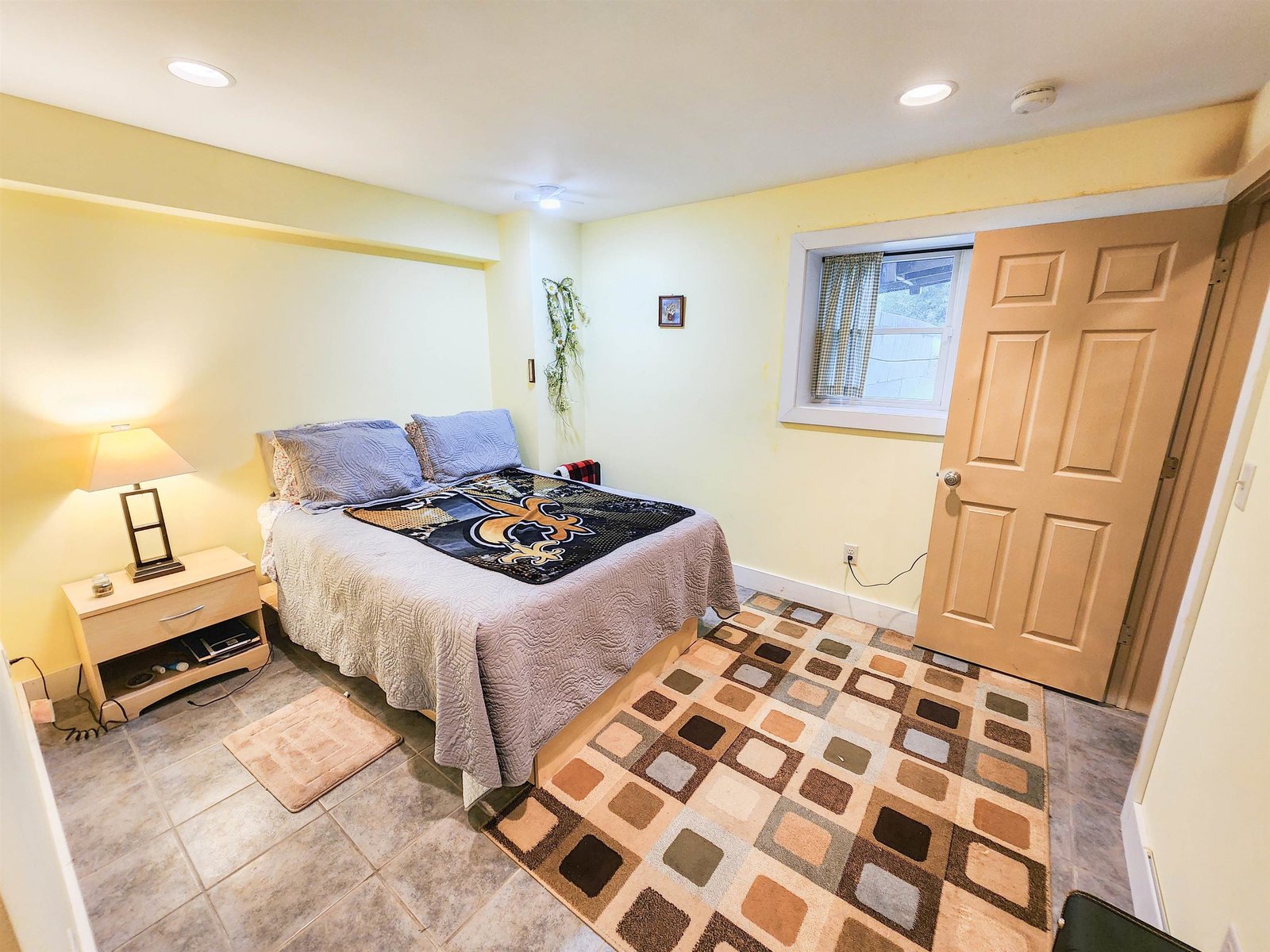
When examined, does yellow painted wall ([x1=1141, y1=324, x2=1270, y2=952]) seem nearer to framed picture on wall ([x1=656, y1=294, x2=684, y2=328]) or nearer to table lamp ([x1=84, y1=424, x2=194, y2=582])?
framed picture on wall ([x1=656, y1=294, x2=684, y2=328])

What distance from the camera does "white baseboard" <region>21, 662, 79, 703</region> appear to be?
2.09m

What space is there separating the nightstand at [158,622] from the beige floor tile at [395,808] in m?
1.09

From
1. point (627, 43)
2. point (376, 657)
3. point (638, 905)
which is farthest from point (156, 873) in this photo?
point (627, 43)

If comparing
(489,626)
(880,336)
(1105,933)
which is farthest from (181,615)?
(880,336)

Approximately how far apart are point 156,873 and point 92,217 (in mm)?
2433

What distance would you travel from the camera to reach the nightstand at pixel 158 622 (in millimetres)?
1963

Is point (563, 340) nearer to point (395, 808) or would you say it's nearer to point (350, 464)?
point (350, 464)

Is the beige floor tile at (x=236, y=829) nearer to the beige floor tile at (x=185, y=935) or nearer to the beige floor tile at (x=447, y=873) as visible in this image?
the beige floor tile at (x=185, y=935)

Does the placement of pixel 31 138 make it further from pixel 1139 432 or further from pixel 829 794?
pixel 1139 432

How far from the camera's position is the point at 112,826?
1594 mm

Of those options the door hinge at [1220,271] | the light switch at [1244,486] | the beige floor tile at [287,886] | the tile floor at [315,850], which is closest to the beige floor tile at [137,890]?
the tile floor at [315,850]

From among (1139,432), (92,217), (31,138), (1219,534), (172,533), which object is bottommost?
(172,533)

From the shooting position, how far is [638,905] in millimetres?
1391

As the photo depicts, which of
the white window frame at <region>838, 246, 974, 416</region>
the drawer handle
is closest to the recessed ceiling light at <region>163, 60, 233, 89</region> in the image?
the drawer handle
